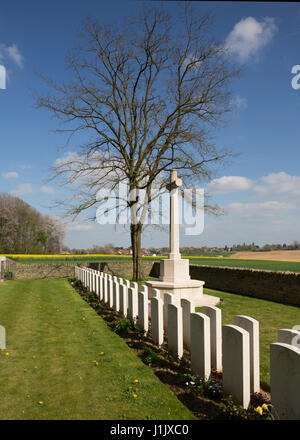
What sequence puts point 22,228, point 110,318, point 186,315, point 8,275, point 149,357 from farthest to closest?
point 22,228, point 8,275, point 110,318, point 186,315, point 149,357

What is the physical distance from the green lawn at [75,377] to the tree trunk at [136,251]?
9.45 metres

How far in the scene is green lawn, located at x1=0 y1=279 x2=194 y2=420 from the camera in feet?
10.5

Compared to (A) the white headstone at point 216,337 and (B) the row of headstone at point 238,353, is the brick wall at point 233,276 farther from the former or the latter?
(A) the white headstone at point 216,337

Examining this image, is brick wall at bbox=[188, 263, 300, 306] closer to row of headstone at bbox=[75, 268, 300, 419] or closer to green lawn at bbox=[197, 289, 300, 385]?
green lawn at bbox=[197, 289, 300, 385]

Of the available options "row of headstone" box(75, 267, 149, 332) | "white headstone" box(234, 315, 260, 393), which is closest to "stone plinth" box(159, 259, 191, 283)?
"row of headstone" box(75, 267, 149, 332)

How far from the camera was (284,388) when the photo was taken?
271 cm

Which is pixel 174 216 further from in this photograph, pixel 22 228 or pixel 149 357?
pixel 22 228

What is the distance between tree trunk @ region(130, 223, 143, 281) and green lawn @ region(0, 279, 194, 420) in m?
9.45

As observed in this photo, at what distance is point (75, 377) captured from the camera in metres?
4.09

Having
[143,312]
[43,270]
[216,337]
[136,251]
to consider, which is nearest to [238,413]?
[216,337]

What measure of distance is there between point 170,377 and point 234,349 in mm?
1231

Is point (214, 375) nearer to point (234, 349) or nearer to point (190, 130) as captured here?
point (234, 349)

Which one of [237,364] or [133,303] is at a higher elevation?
[237,364]

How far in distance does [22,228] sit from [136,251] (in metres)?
33.5
